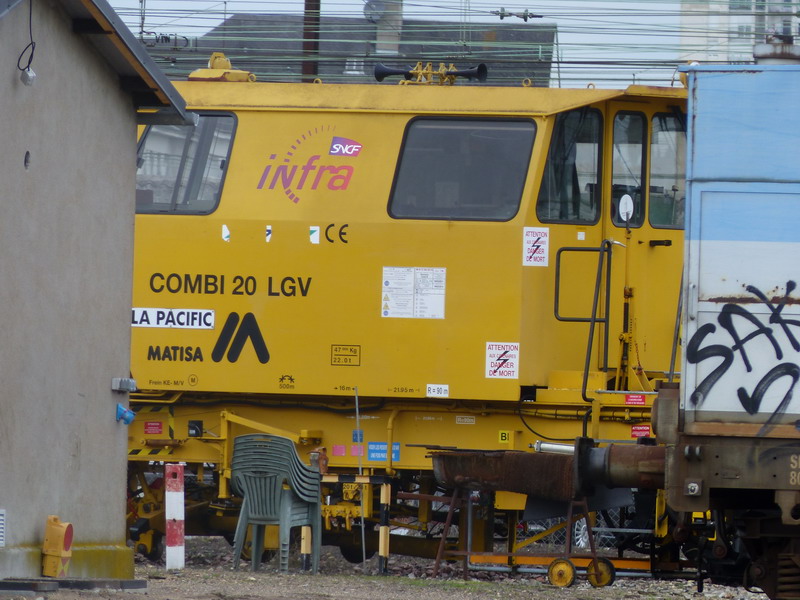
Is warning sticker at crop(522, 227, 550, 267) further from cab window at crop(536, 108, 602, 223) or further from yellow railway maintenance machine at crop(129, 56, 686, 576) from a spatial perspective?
cab window at crop(536, 108, 602, 223)

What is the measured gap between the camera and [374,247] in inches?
410

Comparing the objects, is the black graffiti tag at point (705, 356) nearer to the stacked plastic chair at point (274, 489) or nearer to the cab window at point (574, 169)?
the cab window at point (574, 169)

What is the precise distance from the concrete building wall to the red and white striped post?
69.5 inches

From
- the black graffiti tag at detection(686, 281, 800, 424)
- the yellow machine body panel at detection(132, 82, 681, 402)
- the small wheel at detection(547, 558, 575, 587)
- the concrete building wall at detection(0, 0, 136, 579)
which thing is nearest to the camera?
the concrete building wall at detection(0, 0, 136, 579)

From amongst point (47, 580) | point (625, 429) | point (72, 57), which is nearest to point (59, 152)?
point (72, 57)

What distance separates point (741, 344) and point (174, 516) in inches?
195

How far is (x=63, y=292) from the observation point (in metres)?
7.44

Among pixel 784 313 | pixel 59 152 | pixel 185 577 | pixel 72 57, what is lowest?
pixel 185 577

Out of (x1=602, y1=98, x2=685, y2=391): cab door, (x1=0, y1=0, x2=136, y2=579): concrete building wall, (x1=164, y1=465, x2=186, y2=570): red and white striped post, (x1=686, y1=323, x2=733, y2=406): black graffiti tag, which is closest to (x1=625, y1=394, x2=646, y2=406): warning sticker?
(x1=602, y1=98, x2=685, y2=391): cab door

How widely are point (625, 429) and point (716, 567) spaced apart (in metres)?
1.71

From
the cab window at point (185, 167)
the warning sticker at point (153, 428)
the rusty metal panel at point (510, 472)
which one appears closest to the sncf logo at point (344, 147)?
the cab window at point (185, 167)

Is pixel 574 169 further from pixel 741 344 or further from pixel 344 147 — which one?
pixel 741 344

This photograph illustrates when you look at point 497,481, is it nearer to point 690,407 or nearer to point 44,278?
point 690,407

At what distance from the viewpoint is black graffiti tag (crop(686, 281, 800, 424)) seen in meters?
7.48
